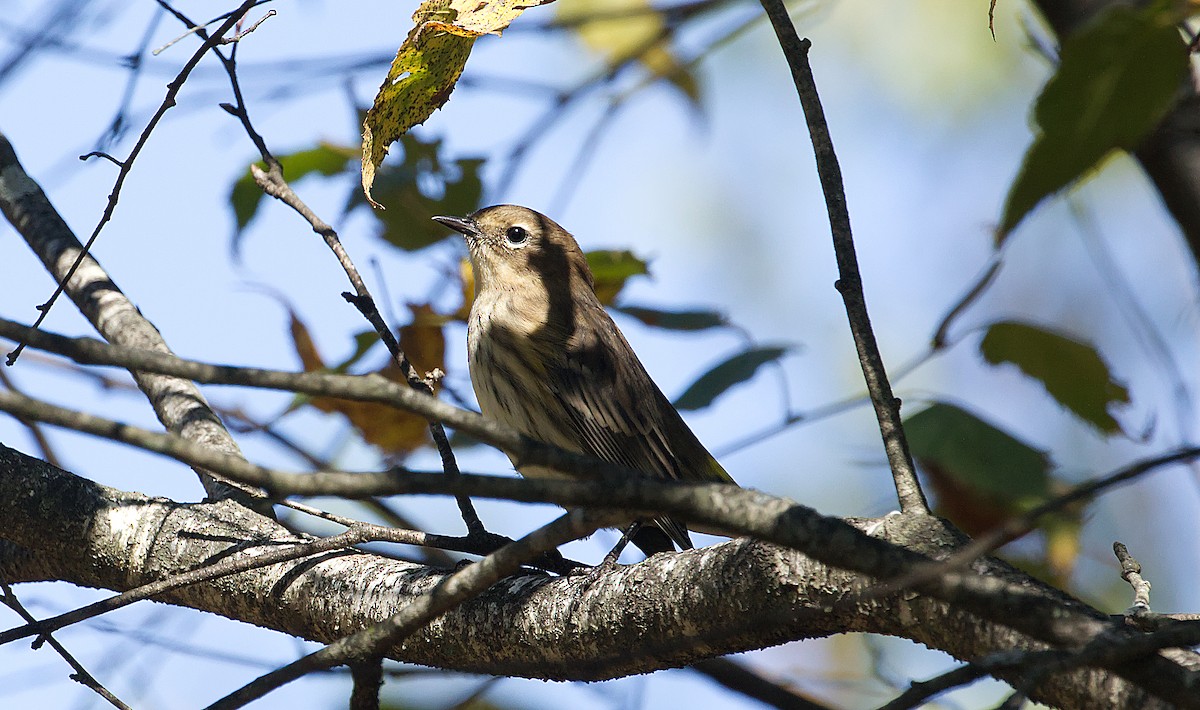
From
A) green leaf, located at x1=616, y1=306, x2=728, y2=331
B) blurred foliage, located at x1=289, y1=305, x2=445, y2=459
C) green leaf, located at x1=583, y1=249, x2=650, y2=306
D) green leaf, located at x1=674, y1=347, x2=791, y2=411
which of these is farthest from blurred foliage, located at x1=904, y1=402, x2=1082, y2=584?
blurred foliage, located at x1=289, y1=305, x2=445, y2=459

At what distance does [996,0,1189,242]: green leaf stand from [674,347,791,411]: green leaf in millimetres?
2339

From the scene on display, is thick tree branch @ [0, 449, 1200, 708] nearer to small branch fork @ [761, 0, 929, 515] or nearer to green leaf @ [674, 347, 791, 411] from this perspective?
small branch fork @ [761, 0, 929, 515]

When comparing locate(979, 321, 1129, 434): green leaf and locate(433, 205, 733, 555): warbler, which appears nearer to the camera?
locate(979, 321, 1129, 434): green leaf

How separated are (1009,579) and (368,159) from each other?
164cm

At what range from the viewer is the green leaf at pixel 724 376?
3736 mm

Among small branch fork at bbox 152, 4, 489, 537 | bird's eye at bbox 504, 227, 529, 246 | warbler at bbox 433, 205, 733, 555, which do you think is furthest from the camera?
bird's eye at bbox 504, 227, 529, 246

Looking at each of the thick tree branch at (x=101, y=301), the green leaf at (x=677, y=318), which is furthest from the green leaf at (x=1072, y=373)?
the thick tree branch at (x=101, y=301)

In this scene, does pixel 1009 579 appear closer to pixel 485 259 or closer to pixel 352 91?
pixel 352 91

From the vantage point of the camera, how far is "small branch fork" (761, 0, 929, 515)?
95.6 inches

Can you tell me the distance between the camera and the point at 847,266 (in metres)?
2.58

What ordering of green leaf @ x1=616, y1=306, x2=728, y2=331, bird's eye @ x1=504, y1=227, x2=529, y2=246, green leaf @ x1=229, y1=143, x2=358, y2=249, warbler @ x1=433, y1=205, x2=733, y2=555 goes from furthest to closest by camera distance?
bird's eye @ x1=504, y1=227, x2=529, y2=246 → warbler @ x1=433, y1=205, x2=733, y2=555 → green leaf @ x1=229, y1=143, x2=358, y2=249 → green leaf @ x1=616, y1=306, x2=728, y2=331

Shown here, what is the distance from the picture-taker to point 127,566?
3057 millimetres

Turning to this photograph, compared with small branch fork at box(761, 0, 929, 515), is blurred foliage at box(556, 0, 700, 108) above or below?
above

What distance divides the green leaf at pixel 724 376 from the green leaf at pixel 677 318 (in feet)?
1.01
